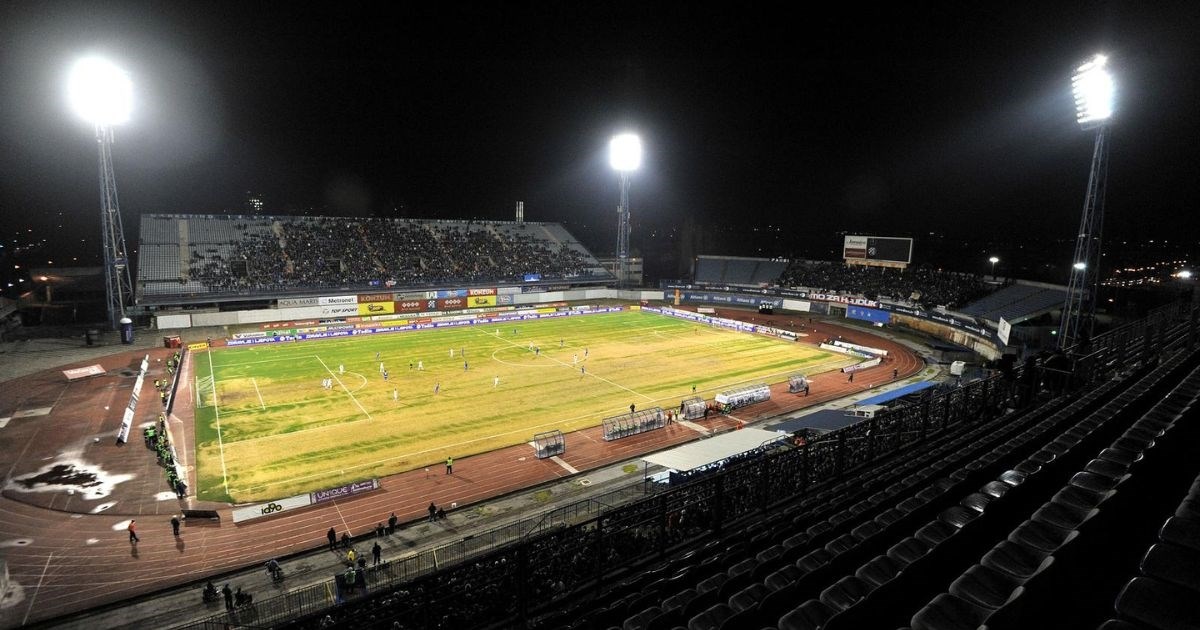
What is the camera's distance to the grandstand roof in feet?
71.2

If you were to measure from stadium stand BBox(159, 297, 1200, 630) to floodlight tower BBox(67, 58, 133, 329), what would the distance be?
2008 inches

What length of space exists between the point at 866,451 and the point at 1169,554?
15329 mm

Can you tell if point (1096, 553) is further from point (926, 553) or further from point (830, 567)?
point (830, 567)

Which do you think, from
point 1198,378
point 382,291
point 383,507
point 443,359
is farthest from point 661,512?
point 382,291

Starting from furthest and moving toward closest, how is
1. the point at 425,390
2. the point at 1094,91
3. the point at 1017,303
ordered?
the point at 1017,303
the point at 425,390
the point at 1094,91

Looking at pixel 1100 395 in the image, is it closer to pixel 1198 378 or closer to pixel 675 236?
pixel 1198 378

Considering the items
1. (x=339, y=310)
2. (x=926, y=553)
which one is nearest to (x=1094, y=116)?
(x=926, y=553)

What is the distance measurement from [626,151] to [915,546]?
71.5 m

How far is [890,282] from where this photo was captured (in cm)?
7050

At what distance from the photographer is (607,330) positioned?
5978 centimetres

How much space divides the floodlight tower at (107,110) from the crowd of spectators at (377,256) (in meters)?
8.16

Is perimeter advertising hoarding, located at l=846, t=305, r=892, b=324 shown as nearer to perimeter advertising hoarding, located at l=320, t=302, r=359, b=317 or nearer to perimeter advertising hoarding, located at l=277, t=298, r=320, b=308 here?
perimeter advertising hoarding, located at l=320, t=302, r=359, b=317

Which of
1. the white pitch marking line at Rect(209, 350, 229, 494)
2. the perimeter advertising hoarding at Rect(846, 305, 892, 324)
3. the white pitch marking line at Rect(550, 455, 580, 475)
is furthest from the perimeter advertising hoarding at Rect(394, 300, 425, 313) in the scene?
the perimeter advertising hoarding at Rect(846, 305, 892, 324)

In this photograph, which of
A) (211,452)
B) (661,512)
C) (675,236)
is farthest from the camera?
(675,236)
